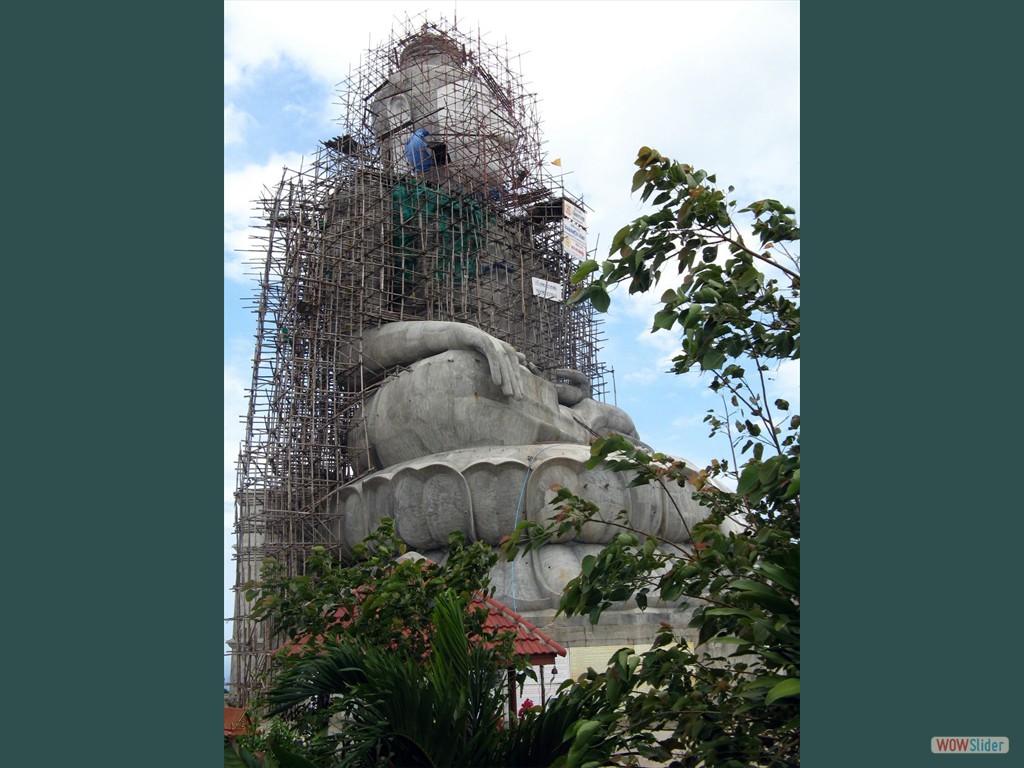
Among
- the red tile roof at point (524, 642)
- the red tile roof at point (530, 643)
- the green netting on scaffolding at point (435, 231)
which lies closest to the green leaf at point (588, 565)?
the red tile roof at point (524, 642)

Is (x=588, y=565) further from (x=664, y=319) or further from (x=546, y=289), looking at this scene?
(x=546, y=289)

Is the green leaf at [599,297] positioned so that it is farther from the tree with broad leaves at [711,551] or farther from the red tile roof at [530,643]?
the red tile roof at [530,643]

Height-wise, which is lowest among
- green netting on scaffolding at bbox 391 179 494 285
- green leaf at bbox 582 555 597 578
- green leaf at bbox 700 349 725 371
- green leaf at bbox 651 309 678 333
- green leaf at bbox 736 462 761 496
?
green leaf at bbox 582 555 597 578

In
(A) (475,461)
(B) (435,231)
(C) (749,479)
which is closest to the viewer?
(C) (749,479)

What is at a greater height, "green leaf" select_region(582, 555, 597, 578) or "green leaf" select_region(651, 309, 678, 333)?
"green leaf" select_region(651, 309, 678, 333)

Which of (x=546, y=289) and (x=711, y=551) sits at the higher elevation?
(x=546, y=289)

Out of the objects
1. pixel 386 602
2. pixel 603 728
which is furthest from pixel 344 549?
pixel 603 728

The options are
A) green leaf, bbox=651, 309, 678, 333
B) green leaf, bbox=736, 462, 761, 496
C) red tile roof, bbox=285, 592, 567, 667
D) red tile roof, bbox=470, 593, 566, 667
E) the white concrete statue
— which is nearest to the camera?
green leaf, bbox=736, 462, 761, 496

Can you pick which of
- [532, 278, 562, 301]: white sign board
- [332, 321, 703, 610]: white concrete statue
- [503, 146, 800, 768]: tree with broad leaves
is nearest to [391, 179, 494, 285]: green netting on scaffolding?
[532, 278, 562, 301]: white sign board

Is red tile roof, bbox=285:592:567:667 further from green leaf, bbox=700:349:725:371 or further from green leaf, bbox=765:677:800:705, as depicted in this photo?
green leaf, bbox=765:677:800:705

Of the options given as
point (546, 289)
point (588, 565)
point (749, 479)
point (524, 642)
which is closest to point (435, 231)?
point (546, 289)

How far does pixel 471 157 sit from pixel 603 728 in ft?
43.6

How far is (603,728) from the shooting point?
3.31 metres

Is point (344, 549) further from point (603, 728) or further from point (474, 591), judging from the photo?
point (603, 728)
